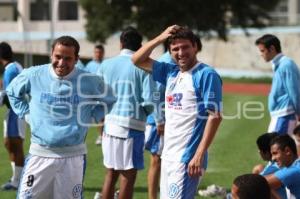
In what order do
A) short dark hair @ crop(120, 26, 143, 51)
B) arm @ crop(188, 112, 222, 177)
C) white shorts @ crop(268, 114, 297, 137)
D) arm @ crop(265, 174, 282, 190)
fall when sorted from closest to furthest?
1. arm @ crop(265, 174, 282, 190)
2. arm @ crop(188, 112, 222, 177)
3. short dark hair @ crop(120, 26, 143, 51)
4. white shorts @ crop(268, 114, 297, 137)

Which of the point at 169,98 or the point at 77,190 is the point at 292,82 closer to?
the point at 169,98

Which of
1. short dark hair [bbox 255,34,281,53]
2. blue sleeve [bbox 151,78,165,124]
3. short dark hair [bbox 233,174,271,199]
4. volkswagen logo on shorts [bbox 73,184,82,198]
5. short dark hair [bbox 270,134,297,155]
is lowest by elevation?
volkswagen logo on shorts [bbox 73,184,82,198]

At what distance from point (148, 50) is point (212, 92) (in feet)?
2.19

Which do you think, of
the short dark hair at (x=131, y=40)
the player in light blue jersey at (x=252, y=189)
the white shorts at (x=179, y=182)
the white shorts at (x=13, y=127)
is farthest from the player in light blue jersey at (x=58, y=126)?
the white shorts at (x=13, y=127)

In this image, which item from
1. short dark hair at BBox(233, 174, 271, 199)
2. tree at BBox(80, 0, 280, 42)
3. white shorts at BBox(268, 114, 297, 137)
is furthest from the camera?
tree at BBox(80, 0, 280, 42)

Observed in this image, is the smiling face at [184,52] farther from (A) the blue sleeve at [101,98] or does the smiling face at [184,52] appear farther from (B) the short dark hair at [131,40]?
(B) the short dark hair at [131,40]

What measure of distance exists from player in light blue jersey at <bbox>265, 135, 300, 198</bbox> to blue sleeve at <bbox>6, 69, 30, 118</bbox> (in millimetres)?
2059

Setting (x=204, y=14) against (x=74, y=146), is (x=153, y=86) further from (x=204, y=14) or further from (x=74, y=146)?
(x=204, y=14)

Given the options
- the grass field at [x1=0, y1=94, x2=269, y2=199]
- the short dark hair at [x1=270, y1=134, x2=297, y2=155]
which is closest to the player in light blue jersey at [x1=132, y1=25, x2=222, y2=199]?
the short dark hair at [x1=270, y1=134, x2=297, y2=155]

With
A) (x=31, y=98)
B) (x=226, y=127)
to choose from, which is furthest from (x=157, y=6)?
(x=31, y=98)

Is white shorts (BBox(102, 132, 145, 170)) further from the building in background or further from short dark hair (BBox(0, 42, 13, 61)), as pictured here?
the building in background

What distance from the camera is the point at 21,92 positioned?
6.93m

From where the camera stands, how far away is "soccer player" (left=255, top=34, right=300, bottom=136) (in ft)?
31.3

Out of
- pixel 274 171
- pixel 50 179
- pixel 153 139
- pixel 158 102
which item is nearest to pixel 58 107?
pixel 50 179
